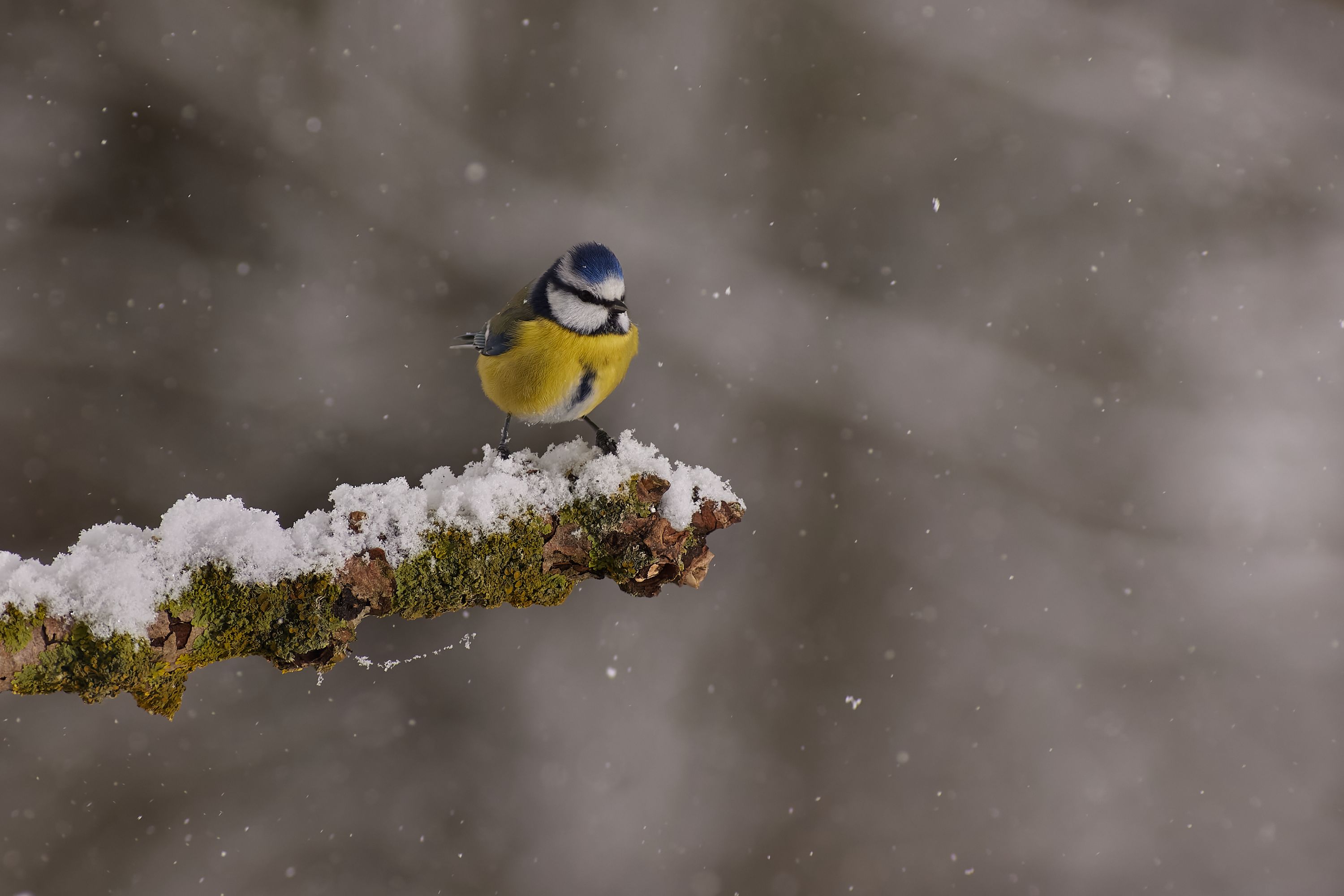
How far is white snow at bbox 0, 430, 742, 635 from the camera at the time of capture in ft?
2.32

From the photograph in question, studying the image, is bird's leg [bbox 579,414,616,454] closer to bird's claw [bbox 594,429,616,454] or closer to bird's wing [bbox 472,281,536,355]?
bird's claw [bbox 594,429,616,454]

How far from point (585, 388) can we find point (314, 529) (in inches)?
14.5

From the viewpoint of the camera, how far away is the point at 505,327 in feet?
3.44

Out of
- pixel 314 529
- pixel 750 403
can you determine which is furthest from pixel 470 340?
pixel 750 403

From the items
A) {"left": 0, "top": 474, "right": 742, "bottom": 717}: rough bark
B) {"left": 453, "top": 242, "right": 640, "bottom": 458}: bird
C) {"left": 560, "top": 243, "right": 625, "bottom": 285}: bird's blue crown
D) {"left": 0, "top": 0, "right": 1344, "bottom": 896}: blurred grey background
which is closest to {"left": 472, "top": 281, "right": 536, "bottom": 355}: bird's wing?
{"left": 453, "top": 242, "right": 640, "bottom": 458}: bird

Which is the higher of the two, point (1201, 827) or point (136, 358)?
point (136, 358)

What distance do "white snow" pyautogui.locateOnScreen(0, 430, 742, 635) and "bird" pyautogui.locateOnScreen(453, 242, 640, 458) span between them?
0.26 feet

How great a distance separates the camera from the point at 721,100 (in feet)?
6.98

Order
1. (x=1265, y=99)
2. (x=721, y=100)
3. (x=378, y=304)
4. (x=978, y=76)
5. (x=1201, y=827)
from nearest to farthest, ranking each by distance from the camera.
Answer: (x=378, y=304) < (x=721, y=100) < (x=978, y=76) < (x=1265, y=99) < (x=1201, y=827)

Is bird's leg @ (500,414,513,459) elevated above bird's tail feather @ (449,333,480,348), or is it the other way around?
bird's tail feather @ (449,333,480,348)

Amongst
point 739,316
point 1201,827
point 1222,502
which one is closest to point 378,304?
point 739,316

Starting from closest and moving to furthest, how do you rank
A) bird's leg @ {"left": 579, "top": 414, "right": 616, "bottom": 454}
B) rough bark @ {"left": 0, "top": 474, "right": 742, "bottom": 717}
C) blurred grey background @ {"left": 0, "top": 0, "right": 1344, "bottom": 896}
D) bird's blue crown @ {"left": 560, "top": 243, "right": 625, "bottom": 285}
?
rough bark @ {"left": 0, "top": 474, "right": 742, "bottom": 717} < bird's blue crown @ {"left": 560, "top": 243, "right": 625, "bottom": 285} < bird's leg @ {"left": 579, "top": 414, "right": 616, "bottom": 454} < blurred grey background @ {"left": 0, "top": 0, "right": 1344, "bottom": 896}

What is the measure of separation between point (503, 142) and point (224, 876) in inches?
76.7

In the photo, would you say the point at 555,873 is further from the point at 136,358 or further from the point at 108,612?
the point at 108,612
